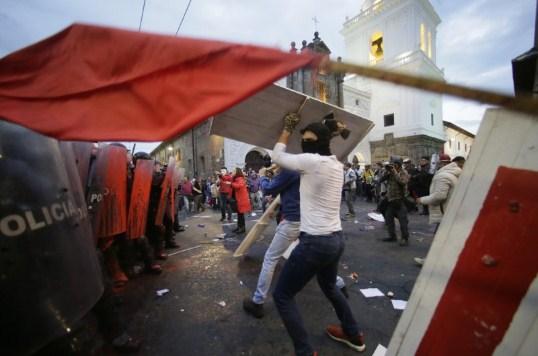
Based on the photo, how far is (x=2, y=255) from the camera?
116 cm

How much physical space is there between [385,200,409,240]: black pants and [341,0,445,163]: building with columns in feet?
80.8

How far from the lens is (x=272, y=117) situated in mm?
2678

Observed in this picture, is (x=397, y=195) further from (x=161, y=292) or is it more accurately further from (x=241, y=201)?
(x=161, y=292)

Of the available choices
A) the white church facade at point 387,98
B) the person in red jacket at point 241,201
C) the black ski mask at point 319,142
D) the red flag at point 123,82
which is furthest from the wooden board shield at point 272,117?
the white church facade at point 387,98

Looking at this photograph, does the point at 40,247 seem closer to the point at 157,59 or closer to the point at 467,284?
the point at 157,59

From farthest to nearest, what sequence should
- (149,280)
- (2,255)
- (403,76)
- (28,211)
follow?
(149,280) < (28,211) < (2,255) < (403,76)

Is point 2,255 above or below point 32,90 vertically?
below

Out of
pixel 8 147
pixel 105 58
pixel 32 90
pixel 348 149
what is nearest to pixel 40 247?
pixel 8 147

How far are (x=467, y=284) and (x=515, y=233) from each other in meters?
0.25

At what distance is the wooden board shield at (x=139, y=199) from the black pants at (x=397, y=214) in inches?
193

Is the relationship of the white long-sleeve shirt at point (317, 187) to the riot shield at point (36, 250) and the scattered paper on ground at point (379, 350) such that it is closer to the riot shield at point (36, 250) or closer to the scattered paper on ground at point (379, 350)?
the scattered paper on ground at point (379, 350)

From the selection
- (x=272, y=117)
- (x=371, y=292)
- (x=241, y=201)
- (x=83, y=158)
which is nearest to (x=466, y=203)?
(x=272, y=117)

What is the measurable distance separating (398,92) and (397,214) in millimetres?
29776

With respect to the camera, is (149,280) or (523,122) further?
(149,280)
